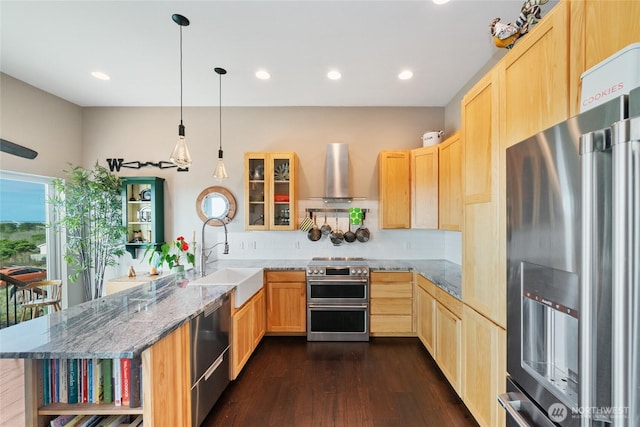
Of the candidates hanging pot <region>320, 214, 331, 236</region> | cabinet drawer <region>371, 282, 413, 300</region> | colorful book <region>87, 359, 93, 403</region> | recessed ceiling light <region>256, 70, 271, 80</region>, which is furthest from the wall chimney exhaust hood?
colorful book <region>87, 359, 93, 403</region>

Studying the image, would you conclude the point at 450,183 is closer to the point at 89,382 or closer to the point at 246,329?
the point at 246,329

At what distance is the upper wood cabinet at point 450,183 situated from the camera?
268 centimetres

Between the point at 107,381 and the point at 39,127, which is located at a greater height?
the point at 39,127

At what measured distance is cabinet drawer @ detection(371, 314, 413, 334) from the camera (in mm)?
3102

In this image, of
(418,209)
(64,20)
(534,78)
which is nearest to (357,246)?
(418,209)

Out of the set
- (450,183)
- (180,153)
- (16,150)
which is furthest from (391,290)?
(16,150)

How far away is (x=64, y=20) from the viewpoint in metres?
2.04

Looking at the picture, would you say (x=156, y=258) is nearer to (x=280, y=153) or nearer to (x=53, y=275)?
(x=53, y=275)

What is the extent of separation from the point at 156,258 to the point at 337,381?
9.43 feet

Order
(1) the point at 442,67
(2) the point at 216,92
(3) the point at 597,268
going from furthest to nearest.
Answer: (2) the point at 216,92
(1) the point at 442,67
(3) the point at 597,268

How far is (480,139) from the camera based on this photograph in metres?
1.67

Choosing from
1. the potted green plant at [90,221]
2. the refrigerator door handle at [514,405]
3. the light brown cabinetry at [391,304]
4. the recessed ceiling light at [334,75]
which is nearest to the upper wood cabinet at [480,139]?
the refrigerator door handle at [514,405]

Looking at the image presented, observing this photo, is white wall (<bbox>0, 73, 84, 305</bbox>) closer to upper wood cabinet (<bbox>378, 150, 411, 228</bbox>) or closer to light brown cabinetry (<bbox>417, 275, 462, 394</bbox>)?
upper wood cabinet (<bbox>378, 150, 411, 228</bbox>)

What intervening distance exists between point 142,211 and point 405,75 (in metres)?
3.78
